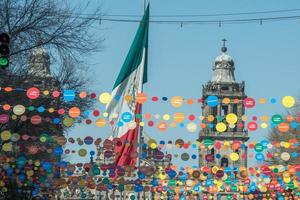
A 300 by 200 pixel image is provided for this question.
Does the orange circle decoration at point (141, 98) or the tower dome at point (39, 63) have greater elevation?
the tower dome at point (39, 63)

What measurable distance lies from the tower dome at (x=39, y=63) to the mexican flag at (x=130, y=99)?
3.57m

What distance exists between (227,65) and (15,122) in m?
62.6

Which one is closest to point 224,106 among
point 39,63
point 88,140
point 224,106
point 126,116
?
point 224,106

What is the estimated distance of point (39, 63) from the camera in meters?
28.2

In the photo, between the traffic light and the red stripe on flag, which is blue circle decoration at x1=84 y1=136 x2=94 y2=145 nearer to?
the red stripe on flag

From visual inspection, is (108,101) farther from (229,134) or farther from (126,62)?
(229,134)

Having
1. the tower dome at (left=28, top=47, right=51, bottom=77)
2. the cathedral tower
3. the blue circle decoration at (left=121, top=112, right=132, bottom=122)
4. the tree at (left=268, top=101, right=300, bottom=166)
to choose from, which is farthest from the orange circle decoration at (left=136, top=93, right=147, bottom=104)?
the cathedral tower

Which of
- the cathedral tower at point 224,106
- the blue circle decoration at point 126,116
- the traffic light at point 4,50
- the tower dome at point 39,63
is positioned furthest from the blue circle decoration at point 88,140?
the cathedral tower at point 224,106

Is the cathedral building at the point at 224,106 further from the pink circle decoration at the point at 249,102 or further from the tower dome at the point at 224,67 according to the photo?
the pink circle decoration at the point at 249,102

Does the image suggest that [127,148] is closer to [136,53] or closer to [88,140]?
[88,140]

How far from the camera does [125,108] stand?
22328 mm

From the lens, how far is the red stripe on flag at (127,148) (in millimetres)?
22641

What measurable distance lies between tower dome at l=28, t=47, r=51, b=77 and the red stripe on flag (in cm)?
461

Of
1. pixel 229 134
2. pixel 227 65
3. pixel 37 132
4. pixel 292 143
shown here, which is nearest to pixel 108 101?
pixel 292 143
